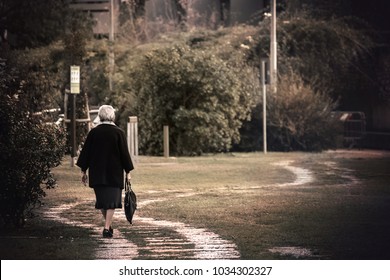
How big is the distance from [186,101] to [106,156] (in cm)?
1685

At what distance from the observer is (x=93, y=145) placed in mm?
13750

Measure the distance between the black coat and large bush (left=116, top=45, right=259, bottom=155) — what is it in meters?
15.9

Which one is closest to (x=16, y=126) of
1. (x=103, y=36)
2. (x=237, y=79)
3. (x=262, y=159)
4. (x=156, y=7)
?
(x=262, y=159)

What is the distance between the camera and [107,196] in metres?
13.8

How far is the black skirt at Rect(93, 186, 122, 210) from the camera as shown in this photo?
45.3 feet

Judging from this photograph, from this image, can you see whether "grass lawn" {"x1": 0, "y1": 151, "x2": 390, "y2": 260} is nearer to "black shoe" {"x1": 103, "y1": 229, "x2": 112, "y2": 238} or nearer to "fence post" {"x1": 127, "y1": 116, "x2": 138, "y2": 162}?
"black shoe" {"x1": 103, "y1": 229, "x2": 112, "y2": 238}

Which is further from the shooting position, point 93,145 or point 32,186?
point 32,186

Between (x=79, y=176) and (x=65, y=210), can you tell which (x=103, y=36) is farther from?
(x=65, y=210)

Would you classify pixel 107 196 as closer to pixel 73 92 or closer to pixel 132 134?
pixel 73 92

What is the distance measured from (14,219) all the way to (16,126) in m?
Answer: 1.32

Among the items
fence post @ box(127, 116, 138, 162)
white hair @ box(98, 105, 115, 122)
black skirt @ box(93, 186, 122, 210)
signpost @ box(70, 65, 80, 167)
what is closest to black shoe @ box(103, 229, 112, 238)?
black skirt @ box(93, 186, 122, 210)

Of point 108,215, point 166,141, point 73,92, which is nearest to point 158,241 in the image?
point 108,215

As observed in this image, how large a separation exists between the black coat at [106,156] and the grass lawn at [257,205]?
2.86 feet

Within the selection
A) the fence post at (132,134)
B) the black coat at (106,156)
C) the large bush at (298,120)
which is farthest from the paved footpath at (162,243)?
the large bush at (298,120)
